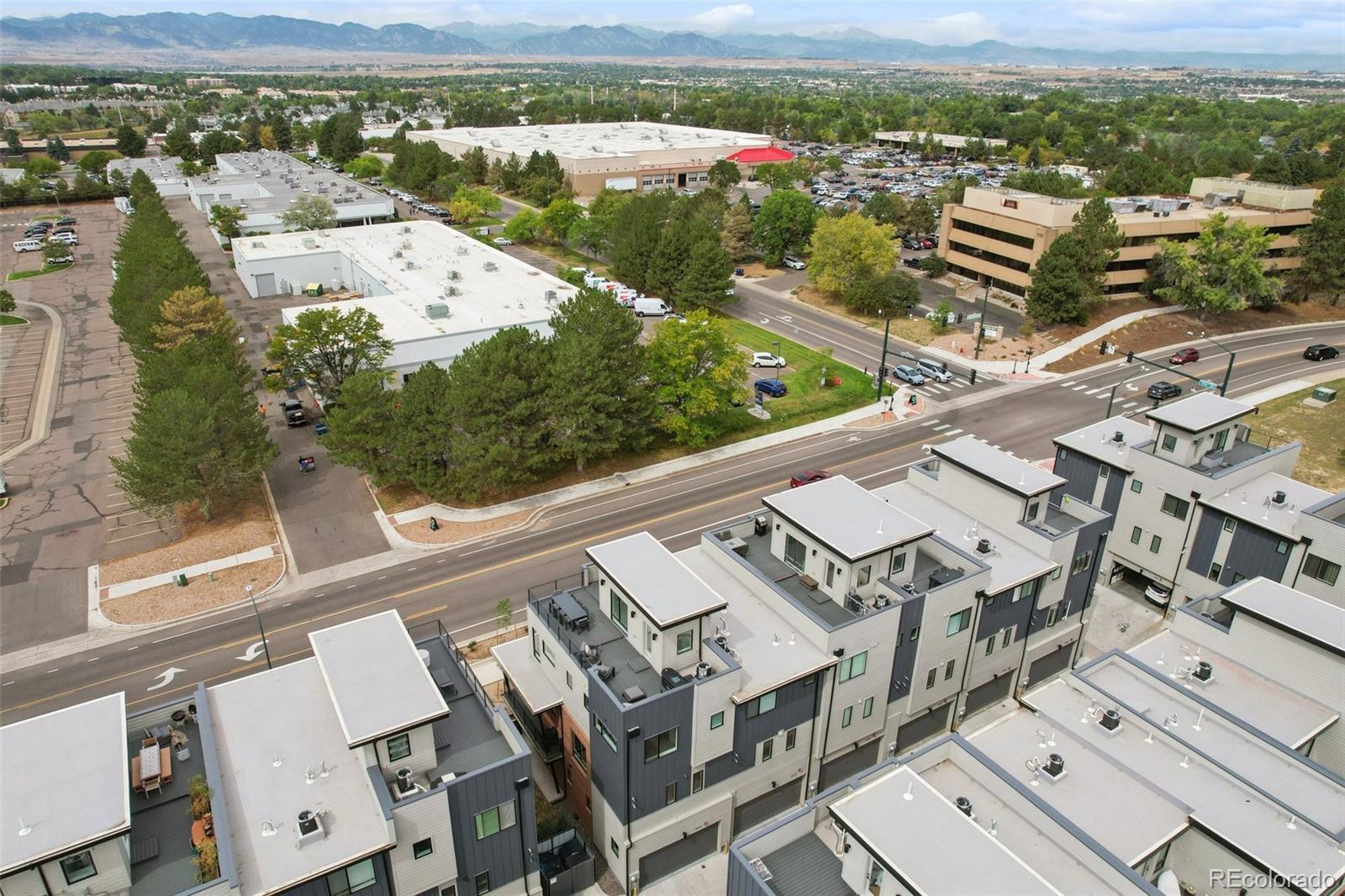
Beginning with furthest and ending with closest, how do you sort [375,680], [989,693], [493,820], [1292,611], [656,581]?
[989,693]
[1292,611]
[656,581]
[375,680]
[493,820]

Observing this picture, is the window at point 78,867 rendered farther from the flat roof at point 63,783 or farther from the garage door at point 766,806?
the garage door at point 766,806

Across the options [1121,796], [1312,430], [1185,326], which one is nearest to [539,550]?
[1121,796]

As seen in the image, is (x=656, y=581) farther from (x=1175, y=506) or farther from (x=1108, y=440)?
(x=1108, y=440)

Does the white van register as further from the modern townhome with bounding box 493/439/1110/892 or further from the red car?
the modern townhome with bounding box 493/439/1110/892

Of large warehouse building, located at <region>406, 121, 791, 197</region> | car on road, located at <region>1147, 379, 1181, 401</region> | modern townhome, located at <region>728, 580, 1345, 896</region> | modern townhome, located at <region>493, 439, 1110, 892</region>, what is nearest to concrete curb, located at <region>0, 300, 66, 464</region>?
modern townhome, located at <region>493, 439, 1110, 892</region>

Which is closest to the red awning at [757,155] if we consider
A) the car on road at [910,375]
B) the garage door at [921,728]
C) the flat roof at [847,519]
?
the car on road at [910,375]
